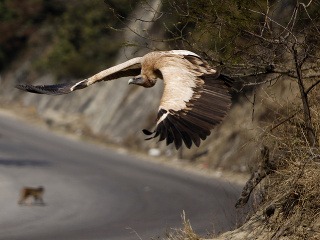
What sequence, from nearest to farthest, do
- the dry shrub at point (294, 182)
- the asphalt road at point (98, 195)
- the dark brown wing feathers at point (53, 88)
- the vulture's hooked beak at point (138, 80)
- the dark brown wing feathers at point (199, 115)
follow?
the dark brown wing feathers at point (199, 115) → the vulture's hooked beak at point (138, 80) → the dry shrub at point (294, 182) → the dark brown wing feathers at point (53, 88) → the asphalt road at point (98, 195)

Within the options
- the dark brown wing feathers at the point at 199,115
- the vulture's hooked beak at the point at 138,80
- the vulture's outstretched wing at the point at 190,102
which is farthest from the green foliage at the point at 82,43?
the dark brown wing feathers at the point at 199,115

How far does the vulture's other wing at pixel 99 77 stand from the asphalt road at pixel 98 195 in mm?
2673

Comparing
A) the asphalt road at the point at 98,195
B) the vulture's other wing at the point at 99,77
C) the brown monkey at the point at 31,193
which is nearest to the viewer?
the vulture's other wing at the point at 99,77

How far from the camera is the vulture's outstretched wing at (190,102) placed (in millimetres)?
9727

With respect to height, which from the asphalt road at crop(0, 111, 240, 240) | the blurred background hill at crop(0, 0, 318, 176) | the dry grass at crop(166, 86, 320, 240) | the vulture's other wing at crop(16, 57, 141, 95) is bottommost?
the dry grass at crop(166, 86, 320, 240)

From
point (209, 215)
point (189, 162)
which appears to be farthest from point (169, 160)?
point (209, 215)

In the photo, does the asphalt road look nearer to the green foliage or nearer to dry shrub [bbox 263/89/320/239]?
dry shrub [bbox 263/89/320/239]

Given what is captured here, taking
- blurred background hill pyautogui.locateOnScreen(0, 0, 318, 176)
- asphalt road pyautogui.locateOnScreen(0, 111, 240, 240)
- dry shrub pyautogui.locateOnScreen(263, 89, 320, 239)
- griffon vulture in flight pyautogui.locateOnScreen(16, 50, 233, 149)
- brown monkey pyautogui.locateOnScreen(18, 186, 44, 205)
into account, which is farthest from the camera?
blurred background hill pyautogui.locateOnScreen(0, 0, 318, 176)

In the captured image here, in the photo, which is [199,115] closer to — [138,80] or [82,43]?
[138,80]

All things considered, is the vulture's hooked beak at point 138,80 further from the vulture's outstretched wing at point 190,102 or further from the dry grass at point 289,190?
the dry grass at point 289,190

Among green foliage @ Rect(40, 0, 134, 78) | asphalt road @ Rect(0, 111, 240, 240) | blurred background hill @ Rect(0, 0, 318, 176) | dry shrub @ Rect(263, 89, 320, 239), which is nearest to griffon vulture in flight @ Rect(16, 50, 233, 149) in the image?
dry shrub @ Rect(263, 89, 320, 239)

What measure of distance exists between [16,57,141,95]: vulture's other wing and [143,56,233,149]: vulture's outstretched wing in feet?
2.21

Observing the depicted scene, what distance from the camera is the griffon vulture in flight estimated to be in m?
9.77

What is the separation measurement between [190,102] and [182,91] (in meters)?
0.16
